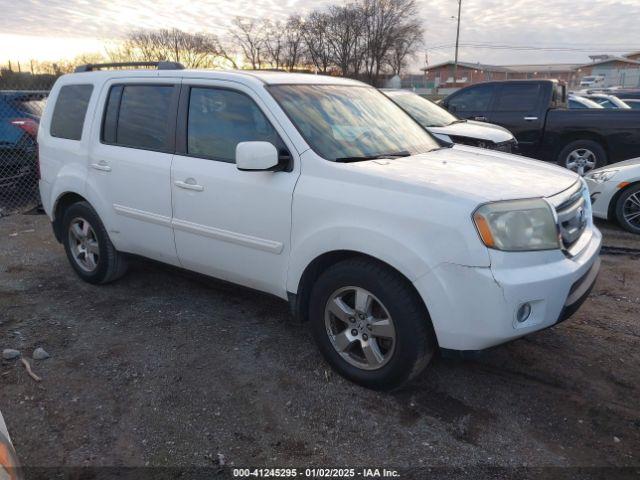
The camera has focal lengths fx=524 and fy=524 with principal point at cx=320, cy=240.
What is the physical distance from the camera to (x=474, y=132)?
7.89m

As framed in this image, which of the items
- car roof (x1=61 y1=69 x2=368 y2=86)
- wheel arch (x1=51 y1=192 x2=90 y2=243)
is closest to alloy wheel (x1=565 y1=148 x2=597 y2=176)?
car roof (x1=61 y1=69 x2=368 y2=86)

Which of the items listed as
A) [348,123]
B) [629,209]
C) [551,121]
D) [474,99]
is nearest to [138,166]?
[348,123]

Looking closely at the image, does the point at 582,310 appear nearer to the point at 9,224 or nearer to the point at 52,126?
the point at 52,126

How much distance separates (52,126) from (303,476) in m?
3.99

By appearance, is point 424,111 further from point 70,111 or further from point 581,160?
point 70,111

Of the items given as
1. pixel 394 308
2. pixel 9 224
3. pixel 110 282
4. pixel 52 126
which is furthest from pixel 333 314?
pixel 9 224

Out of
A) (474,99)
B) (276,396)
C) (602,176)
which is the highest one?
(474,99)

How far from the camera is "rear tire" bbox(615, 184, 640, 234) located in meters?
6.39

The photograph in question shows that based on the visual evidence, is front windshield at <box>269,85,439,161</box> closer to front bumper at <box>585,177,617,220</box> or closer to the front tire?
the front tire

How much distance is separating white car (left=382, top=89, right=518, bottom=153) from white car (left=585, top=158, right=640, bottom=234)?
160cm

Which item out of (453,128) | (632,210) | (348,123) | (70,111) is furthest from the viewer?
(453,128)

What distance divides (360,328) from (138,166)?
7.06 ft

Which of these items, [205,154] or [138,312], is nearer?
[205,154]

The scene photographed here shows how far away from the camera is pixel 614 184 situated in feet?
21.1
